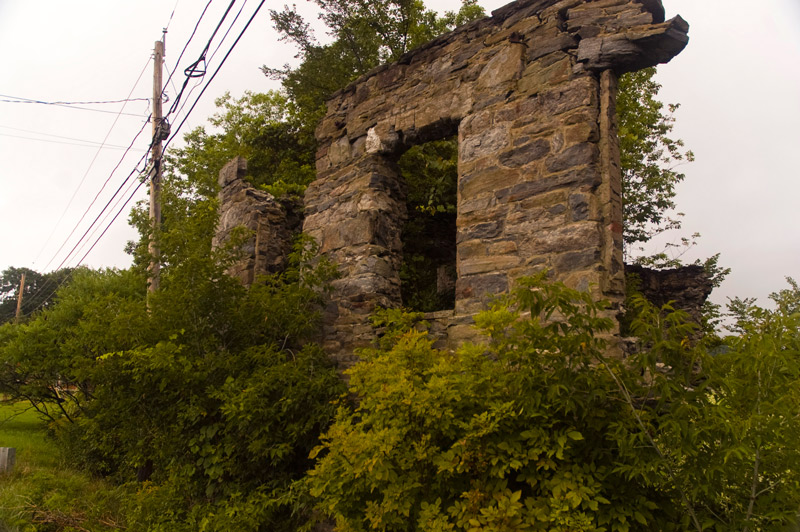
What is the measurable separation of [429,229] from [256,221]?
330 centimetres

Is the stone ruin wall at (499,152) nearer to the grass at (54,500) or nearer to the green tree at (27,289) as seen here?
the grass at (54,500)

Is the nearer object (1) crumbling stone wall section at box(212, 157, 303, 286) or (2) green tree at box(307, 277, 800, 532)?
(2) green tree at box(307, 277, 800, 532)

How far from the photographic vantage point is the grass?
5449mm

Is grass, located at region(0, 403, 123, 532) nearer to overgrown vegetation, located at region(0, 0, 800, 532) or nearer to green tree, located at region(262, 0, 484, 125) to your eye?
overgrown vegetation, located at region(0, 0, 800, 532)

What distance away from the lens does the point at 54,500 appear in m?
5.95

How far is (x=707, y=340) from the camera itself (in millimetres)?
2910

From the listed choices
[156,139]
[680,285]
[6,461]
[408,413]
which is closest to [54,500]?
[6,461]

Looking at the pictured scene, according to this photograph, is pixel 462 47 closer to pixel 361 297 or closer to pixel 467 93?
pixel 467 93

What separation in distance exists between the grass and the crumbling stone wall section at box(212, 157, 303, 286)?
9.61 ft

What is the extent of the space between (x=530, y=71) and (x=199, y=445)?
14.6 ft

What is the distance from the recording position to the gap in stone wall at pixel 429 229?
8898 mm

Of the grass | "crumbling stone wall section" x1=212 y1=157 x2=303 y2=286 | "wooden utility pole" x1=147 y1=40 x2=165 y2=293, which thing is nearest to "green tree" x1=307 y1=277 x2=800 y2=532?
the grass

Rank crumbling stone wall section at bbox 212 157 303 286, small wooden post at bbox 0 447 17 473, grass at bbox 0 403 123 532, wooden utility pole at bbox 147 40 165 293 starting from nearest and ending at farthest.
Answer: grass at bbox 0 403 123 532
small wooden post at bbox 0 447 17 473
crumbling stone wall section at bbox 212 157 303 286
wooden utility pole at bbox 147 40 165 293

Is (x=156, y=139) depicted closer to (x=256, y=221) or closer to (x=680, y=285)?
(x=256, y=221)
